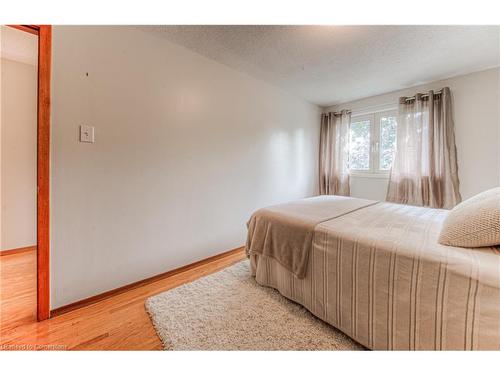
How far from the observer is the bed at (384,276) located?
832 mm

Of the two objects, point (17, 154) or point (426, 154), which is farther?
point (426, 154)

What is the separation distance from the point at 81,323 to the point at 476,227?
2.36 metres

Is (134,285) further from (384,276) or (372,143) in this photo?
(372,143)

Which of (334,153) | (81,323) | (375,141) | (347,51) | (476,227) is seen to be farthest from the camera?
(334,153)

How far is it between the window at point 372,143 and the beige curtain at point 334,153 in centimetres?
13

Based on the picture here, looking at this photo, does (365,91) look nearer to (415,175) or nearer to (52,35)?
(415,175)

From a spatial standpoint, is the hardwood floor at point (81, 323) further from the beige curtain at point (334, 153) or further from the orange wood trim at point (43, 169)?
the beige curtain at point (334, 153)

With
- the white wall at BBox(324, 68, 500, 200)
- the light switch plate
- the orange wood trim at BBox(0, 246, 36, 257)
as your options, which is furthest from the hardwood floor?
the white wall at BBox(324, 68, 500, 200)

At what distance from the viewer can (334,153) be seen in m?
3.83

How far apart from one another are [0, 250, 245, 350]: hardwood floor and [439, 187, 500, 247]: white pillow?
1.71 metres

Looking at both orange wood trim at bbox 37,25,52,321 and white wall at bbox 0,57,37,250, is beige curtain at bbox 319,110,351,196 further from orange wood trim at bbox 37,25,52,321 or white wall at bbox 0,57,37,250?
white wall at bbox 0,57,37,250

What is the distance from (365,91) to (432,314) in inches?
128

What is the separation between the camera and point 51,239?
1.43m

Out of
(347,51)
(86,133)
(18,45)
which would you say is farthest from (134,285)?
(347,51)
